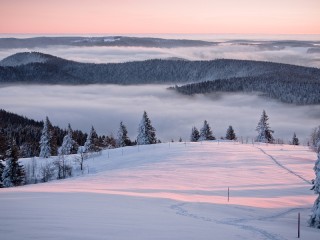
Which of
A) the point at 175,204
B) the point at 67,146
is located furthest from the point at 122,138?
the point at 175,204

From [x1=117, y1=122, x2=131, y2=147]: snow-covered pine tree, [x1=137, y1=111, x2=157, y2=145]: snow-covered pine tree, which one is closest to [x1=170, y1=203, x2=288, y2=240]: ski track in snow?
[x1=137, y1=111, x2=157, y2=145]: snow-covered pine tree

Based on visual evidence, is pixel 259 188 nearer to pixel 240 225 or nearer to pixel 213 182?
pixel 213 182

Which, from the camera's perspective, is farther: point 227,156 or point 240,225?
point 227,156

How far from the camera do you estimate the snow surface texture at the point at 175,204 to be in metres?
12.3

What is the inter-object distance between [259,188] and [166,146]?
102 ft

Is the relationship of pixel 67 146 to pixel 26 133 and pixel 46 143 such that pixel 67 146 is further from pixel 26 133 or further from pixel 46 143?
pixel 26 133

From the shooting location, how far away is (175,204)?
20.7 meters

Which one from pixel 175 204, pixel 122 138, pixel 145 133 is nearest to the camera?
pixel 175 204

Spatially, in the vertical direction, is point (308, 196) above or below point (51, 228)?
below

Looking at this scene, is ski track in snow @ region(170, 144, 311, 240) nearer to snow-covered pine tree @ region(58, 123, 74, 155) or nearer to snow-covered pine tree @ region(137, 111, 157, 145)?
snow-covered pine tree @ region(137, 111, 157, 145)

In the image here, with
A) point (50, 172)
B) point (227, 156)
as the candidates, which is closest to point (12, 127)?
point (50, 172)

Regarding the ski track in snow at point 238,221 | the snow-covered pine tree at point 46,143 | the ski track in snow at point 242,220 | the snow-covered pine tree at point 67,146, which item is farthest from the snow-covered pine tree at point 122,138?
the ski track in snow at point 238,221

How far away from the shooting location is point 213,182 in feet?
102

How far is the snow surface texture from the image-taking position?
12.3m
